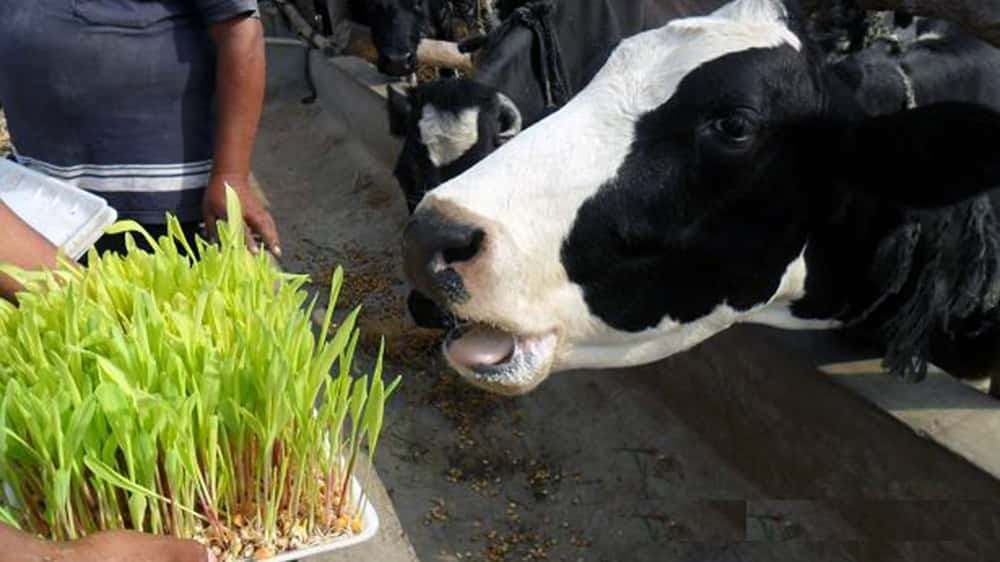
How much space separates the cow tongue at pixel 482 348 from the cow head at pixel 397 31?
3458mm

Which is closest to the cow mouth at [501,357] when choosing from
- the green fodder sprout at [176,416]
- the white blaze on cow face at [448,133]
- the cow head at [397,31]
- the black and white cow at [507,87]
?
the green fodder sprout at [176,416]

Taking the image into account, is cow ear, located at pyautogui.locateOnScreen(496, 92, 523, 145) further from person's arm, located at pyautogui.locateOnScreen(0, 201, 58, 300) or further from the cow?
person's arm, located at pyautogui.locateOnScreen(0, 201, 58, 300)

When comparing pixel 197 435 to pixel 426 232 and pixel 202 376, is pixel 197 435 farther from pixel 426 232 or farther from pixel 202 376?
pixel 426 232

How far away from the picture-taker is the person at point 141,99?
188cm

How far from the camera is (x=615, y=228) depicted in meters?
1.57

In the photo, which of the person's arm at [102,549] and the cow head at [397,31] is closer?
the person's arm at [102,549]

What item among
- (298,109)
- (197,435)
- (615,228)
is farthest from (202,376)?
(298,109)

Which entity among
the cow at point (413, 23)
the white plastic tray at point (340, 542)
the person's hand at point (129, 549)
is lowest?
the cow at point (413, 23)

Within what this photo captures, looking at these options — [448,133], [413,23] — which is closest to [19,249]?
[448,133]

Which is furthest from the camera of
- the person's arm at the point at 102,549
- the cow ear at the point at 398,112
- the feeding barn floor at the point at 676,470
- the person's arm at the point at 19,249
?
the cow ear at the point at 398,112

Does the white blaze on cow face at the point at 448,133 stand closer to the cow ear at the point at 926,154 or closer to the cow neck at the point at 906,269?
the cow neck at the point at 906,269

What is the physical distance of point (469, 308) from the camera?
4.89 ft

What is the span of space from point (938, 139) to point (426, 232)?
81 centimetres

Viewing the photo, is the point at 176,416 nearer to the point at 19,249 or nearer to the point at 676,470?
the point at 19,249
